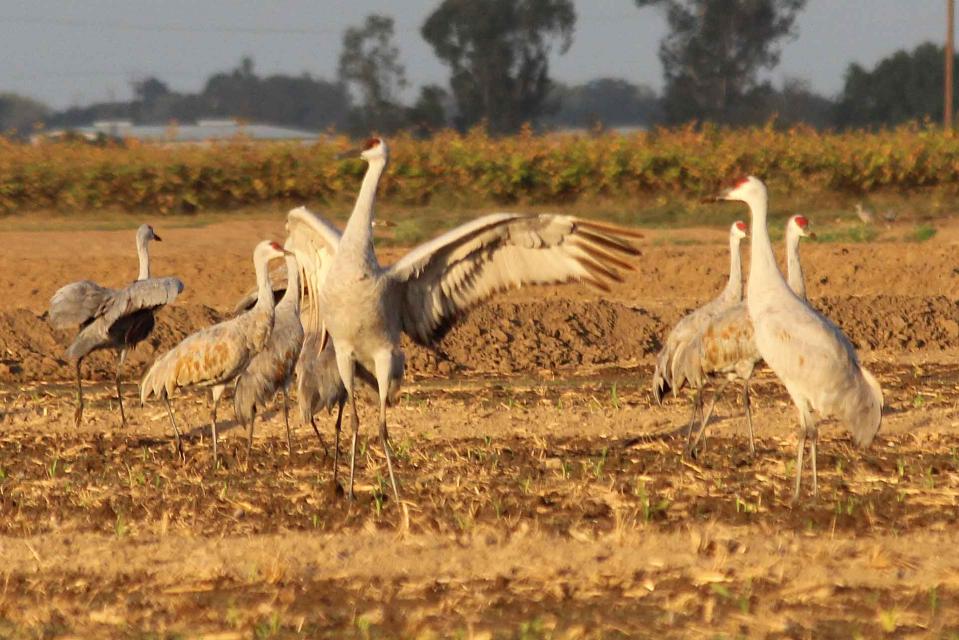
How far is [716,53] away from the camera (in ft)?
224

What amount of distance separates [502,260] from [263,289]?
2.92 m

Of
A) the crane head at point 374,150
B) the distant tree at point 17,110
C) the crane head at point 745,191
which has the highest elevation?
the crane head at point 374,150

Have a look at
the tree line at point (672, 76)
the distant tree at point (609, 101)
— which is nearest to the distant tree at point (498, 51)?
the tree line at point (672, 76)

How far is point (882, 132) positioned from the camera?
123 ft

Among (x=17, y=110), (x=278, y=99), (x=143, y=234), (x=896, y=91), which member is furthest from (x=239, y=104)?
(x=143, y=234)

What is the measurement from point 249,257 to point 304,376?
12127mm

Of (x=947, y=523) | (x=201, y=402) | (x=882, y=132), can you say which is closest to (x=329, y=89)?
(x=882, y=132)

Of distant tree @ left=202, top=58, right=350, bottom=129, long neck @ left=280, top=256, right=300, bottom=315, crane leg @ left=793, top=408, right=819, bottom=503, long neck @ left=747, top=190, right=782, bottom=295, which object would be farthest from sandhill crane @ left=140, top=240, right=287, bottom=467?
distant tree @ left=202, top=58, right=350, bottom=129

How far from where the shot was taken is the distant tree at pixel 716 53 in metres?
67.4

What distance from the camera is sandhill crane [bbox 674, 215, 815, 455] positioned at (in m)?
11.0

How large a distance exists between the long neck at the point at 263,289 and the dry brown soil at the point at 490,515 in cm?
100

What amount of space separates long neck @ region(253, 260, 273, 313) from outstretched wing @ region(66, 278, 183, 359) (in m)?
1.46

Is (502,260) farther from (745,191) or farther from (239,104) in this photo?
(239,104)

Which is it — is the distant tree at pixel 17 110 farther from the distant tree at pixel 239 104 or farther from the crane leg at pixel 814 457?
the crane leg at pixel 814 457
